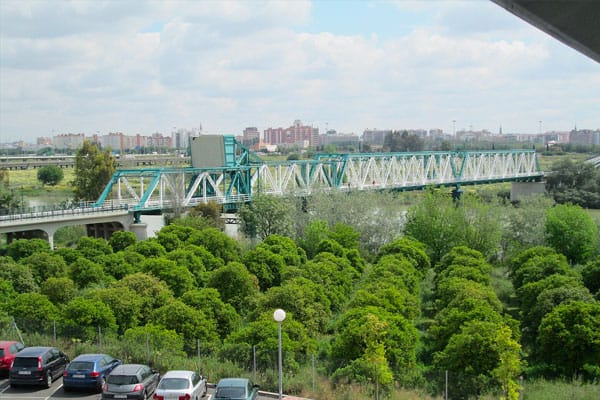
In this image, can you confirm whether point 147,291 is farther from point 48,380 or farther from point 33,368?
point 33,368

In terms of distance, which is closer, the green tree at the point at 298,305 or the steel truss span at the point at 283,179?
the green tree at the point at 298,305

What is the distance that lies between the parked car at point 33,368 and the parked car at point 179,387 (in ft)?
11.6

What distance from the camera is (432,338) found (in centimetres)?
2280

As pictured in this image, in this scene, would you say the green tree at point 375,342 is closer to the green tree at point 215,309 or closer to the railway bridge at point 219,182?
the green tree at point 215,309

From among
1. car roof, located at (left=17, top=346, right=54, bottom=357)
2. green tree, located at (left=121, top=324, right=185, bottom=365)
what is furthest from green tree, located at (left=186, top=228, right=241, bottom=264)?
car roof, located at (left=17, top=346, right=54, bottom=357)

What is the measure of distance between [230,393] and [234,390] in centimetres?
13

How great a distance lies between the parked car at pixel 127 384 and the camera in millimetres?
14188

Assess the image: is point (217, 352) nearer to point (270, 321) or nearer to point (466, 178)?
point (270, 321)

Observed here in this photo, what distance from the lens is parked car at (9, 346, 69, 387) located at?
1555 cm

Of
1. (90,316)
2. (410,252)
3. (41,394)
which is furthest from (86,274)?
(410,252)

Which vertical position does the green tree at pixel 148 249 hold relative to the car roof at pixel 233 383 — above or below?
below

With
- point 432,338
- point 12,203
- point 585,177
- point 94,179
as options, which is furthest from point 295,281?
point 585,177

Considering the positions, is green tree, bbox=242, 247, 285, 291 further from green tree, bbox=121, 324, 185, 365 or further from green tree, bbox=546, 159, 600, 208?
green tree, bbox=546, 159, 600, 208

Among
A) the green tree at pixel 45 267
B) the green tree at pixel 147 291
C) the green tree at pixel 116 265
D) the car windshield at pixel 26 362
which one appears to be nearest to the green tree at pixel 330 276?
the green tree at pixel 147 291
